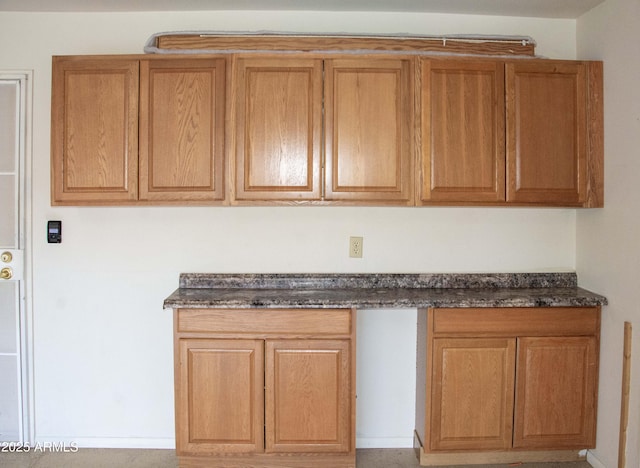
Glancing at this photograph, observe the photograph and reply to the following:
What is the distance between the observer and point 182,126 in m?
2.10

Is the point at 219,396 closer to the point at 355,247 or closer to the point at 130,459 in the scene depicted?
the point at 130,459

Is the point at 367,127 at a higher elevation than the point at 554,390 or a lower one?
higher

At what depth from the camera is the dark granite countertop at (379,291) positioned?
6.65 ft

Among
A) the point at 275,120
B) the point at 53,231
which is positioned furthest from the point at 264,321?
the point at 53,231

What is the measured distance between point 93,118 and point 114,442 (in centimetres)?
177

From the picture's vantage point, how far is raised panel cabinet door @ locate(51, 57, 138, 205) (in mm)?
2100

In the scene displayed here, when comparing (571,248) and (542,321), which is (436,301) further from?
(571,248)

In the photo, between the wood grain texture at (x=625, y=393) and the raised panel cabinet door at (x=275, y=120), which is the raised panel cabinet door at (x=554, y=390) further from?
the raised panel cabinet door at (x=275, y=120)

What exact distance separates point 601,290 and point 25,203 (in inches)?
123

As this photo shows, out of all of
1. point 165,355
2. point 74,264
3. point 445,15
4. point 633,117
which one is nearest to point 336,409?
point 165,355

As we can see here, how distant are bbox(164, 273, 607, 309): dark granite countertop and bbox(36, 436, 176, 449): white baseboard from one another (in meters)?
0.89

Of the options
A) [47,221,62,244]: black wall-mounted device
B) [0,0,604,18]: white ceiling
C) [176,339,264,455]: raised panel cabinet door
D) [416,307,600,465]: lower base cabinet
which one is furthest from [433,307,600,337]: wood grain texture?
[47,221,62,244]: black wall-mounted device

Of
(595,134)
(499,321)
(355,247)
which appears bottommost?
(499,321)

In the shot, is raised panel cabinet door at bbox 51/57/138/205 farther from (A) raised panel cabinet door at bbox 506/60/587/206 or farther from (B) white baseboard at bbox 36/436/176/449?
(A) raised panel cabinet door at bbox 506/60/587/206
